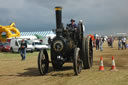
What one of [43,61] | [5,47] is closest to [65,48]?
[43,61]

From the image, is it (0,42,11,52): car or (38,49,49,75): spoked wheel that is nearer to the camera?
(38,49,49,75): spoked wheel

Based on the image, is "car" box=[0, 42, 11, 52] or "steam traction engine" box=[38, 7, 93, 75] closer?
"steam traction engine" box=[38, 7, 93, 75]

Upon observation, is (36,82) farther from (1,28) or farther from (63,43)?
(1,28)

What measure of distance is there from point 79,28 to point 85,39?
81cm

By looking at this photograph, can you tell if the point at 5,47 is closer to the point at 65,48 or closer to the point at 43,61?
the point at 43,61

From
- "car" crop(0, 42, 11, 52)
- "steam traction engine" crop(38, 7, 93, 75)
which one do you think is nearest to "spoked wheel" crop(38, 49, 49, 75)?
"steam traction engine" crop(38, 7, 93, 75)

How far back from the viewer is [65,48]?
27.5 ft

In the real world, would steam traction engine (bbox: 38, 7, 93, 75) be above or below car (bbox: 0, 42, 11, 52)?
above

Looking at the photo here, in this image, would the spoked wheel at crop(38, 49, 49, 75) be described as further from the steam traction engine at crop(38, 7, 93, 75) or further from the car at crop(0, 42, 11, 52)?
the car at crop(0, 42, 11, 52)

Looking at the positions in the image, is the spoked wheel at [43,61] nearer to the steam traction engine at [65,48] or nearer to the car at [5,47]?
the steam traction engine at [65,48]

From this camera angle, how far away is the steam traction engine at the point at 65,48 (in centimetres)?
831

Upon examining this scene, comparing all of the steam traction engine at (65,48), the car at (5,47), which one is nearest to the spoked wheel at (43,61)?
the steam traction engine at (65,48)

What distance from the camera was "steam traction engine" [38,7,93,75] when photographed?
327 inches

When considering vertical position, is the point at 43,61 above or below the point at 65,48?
below
